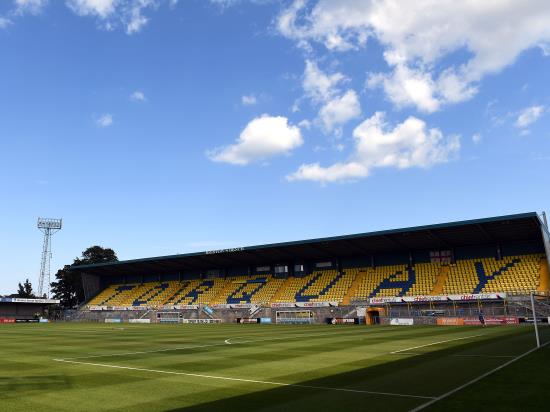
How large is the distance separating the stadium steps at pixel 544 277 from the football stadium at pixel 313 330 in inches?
10.9

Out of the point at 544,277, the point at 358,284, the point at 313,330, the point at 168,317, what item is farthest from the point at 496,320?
the point at 168,317

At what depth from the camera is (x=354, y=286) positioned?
220 ft

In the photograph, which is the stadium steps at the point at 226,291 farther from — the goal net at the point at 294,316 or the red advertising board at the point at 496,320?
the red advertising board at the point at 496,320

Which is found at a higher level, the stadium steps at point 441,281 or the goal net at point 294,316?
the stadium steps at point 441,281

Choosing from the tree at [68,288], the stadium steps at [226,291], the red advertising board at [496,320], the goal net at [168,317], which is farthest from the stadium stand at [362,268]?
the tree at [68,288]

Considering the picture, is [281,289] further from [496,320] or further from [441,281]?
[496,320]

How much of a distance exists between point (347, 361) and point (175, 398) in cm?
867

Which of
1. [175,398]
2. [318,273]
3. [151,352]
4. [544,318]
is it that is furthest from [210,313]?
[175,398]

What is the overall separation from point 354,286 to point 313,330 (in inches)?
1027

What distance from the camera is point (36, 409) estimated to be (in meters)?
9.84

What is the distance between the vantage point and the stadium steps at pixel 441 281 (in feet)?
190

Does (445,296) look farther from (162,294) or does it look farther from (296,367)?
(162,294)

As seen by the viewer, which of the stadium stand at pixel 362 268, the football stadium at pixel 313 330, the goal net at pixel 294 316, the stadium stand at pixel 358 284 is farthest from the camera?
the goal net at pixel 294 316

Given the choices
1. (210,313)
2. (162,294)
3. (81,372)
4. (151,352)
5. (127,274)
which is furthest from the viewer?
(127,274)
